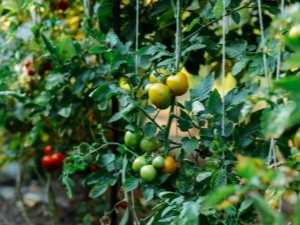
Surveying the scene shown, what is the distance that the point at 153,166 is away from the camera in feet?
3.35

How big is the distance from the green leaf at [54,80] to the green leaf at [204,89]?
55 centimetres

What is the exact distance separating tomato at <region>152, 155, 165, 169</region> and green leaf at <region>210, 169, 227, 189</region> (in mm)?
161

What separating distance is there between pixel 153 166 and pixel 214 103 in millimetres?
190

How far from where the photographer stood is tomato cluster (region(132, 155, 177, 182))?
3.32 feet

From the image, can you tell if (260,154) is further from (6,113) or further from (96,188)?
(6,113)

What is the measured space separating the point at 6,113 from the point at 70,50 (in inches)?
17.9

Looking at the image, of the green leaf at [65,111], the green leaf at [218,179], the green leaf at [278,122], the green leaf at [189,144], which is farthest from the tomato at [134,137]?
the green leaf at [278,122]

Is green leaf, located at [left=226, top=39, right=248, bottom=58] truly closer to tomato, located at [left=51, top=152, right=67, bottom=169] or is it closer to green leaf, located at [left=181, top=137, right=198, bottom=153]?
green leaf, located at [left=181, top=137, right=198, bottom=153]

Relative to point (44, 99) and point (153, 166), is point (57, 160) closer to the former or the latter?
point (44, 99)

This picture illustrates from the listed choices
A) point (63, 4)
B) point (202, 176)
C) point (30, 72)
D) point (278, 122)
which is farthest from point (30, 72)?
point (278, 122)

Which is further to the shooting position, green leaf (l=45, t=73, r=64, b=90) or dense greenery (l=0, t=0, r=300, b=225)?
green leaf (l=45, t=73, r=64, b=90)

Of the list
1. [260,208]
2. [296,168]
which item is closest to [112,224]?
[296,168]

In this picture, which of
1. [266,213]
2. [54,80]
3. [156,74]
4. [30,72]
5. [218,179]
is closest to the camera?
[266,213]

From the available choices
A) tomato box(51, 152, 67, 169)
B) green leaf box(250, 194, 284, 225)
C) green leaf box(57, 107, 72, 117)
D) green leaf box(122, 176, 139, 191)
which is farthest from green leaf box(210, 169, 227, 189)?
tomato box(51, 152, 67, 169)
